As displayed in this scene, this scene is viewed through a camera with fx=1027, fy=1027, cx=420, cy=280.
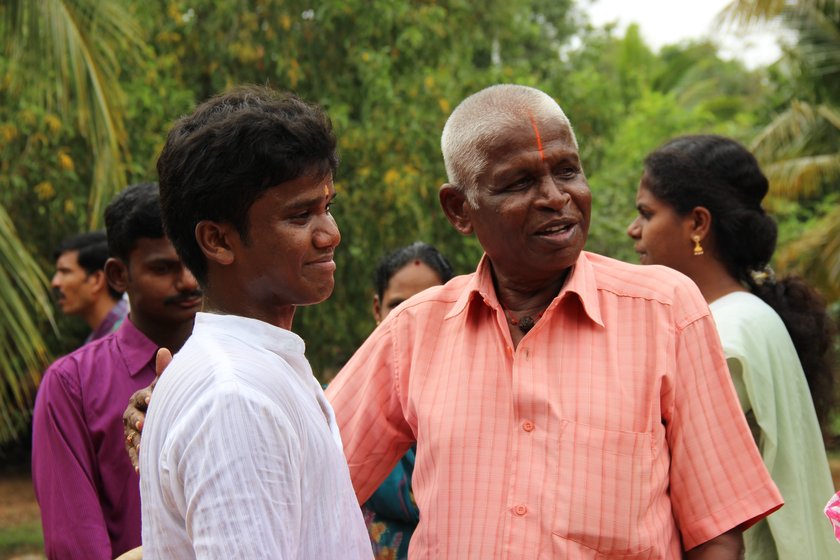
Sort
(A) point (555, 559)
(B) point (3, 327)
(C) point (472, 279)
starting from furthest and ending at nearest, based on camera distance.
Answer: (B) point (3, 327) < (C) point (472, 279) < (A) point (555, 559)

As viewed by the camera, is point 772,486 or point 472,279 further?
point 472,279

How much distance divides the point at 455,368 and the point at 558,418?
30cm

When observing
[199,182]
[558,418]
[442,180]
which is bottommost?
[442,180]

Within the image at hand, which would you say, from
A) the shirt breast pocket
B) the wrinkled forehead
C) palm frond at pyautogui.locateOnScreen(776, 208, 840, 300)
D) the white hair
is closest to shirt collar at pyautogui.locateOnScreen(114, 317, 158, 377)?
the white hair

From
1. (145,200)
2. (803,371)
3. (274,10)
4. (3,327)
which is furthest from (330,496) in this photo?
(274,10)

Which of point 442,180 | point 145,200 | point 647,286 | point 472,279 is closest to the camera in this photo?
point 647,286

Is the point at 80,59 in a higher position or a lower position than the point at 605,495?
higher

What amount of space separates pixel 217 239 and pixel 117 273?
1.81 m

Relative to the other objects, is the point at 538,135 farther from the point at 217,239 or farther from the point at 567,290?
the point at 217,239

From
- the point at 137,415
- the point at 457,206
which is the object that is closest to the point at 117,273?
the point at 137,415

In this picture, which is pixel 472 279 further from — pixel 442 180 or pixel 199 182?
pixel 442 180

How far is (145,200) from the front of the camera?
3406mm

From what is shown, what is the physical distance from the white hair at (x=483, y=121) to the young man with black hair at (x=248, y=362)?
2.22ft

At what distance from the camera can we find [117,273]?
353 cm
